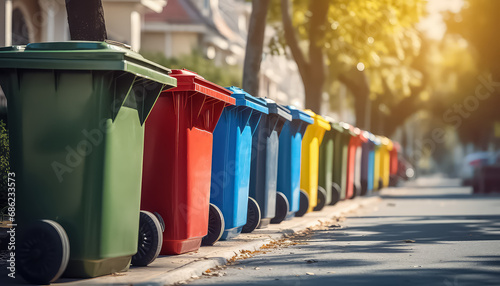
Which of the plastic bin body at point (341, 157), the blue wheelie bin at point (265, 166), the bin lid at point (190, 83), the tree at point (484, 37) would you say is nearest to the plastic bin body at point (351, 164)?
the plastic bin body at point (341, 157)

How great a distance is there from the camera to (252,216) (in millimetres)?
11367

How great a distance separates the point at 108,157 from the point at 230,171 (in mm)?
3236

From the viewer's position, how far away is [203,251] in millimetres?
9141

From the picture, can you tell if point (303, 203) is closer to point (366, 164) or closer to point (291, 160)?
point (291, 160)

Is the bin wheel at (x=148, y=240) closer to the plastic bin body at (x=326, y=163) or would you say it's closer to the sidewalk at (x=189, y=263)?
the sidewalk at (x=189, y=263)

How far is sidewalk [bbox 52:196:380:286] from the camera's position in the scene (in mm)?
6871

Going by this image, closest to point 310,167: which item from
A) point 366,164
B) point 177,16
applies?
point 366,164

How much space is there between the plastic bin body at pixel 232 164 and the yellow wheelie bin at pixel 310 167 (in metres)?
4.06

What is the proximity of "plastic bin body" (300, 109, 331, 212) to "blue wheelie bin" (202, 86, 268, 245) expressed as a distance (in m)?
4.13

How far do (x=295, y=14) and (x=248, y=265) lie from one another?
18443mm

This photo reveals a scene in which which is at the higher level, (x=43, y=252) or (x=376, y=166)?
(x=376, y=166)

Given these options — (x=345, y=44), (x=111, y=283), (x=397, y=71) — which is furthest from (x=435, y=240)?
(x=397, y=71)

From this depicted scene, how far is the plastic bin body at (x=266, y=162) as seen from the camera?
1159 centimetres

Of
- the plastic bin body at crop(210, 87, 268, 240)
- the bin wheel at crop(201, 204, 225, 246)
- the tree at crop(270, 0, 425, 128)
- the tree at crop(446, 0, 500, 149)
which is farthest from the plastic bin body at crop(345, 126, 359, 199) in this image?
the tree at crop(446, 0, 500, 149)
